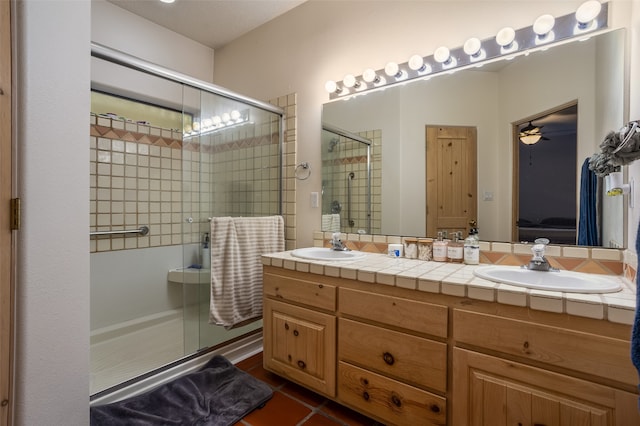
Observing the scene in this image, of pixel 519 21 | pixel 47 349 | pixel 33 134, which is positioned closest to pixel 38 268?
pixel 47 349

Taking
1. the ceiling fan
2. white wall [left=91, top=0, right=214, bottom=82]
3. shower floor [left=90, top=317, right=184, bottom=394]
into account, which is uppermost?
white wall [left=91, top=0, right=214, bottom=82]

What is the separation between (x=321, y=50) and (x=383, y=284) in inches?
71.2

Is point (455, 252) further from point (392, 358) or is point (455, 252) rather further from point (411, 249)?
point (392, 358)

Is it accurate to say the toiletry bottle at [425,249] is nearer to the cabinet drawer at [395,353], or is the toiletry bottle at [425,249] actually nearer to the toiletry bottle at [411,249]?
the toiletry bottle at [411,249]

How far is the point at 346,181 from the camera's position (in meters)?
2.21

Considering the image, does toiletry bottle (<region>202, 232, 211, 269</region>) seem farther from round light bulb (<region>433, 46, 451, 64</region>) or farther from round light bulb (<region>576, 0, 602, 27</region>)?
round light bulb (<region>576, 0, 602, 27</region>)

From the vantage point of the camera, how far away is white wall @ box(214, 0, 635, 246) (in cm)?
167

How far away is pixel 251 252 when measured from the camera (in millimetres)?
2156

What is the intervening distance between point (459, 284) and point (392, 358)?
46 centimetres

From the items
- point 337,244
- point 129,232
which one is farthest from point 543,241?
point 129,232

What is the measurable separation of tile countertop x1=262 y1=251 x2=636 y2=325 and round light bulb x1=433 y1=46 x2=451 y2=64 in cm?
115

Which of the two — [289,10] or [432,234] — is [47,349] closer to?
[432,234]

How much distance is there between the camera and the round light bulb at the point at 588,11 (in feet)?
4.46

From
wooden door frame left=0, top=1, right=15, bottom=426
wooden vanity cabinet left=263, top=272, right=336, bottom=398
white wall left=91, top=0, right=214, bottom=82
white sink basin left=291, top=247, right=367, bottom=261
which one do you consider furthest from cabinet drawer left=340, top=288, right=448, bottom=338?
white wall left=91, top=0, right=214, bottom=82
